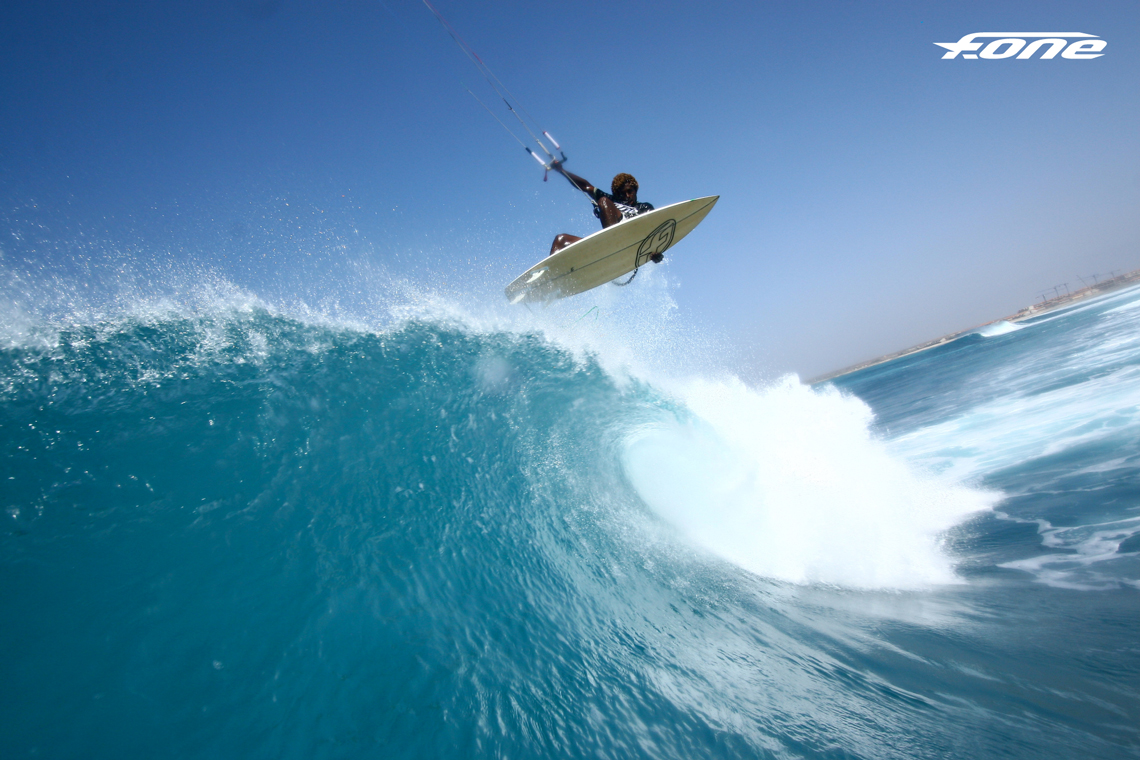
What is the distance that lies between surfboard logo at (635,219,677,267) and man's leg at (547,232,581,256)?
3.68 ft

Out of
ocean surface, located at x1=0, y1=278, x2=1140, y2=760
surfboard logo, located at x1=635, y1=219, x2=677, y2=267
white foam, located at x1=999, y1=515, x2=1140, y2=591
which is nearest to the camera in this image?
ocean surface, located at x1=0, y1=278, x2=1140, y2=760

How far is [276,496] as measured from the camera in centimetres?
364

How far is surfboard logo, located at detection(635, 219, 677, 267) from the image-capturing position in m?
7.00

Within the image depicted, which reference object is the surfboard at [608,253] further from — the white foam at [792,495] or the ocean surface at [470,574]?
the white foam at [792,495]

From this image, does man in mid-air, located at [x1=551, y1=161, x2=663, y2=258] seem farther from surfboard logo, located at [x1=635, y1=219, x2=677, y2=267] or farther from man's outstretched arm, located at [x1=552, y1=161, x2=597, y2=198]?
surfboard logo, located at [x1=635, y1=219, x2=677, y2=267]

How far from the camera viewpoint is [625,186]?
7.11 meters

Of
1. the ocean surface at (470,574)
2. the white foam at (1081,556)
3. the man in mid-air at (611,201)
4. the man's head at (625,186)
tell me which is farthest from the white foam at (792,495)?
the man's head at (625,186)

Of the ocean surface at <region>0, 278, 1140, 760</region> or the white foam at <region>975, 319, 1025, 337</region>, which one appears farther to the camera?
the white foam at <region>975, 319, 1025, 337</region>

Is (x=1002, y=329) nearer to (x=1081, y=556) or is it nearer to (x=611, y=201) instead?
(x=1081, y=556)

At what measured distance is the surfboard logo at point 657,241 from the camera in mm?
7004

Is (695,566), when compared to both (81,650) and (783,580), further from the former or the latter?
(81,650)

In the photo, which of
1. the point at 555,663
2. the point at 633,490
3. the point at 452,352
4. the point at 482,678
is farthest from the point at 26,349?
the point at 633,490

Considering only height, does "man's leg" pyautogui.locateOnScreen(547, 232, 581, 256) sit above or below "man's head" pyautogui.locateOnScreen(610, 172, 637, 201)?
below

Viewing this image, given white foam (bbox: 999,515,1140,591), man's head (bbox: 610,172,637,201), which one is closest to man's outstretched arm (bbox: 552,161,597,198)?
man's head (bbox: 610,172,637,201)
